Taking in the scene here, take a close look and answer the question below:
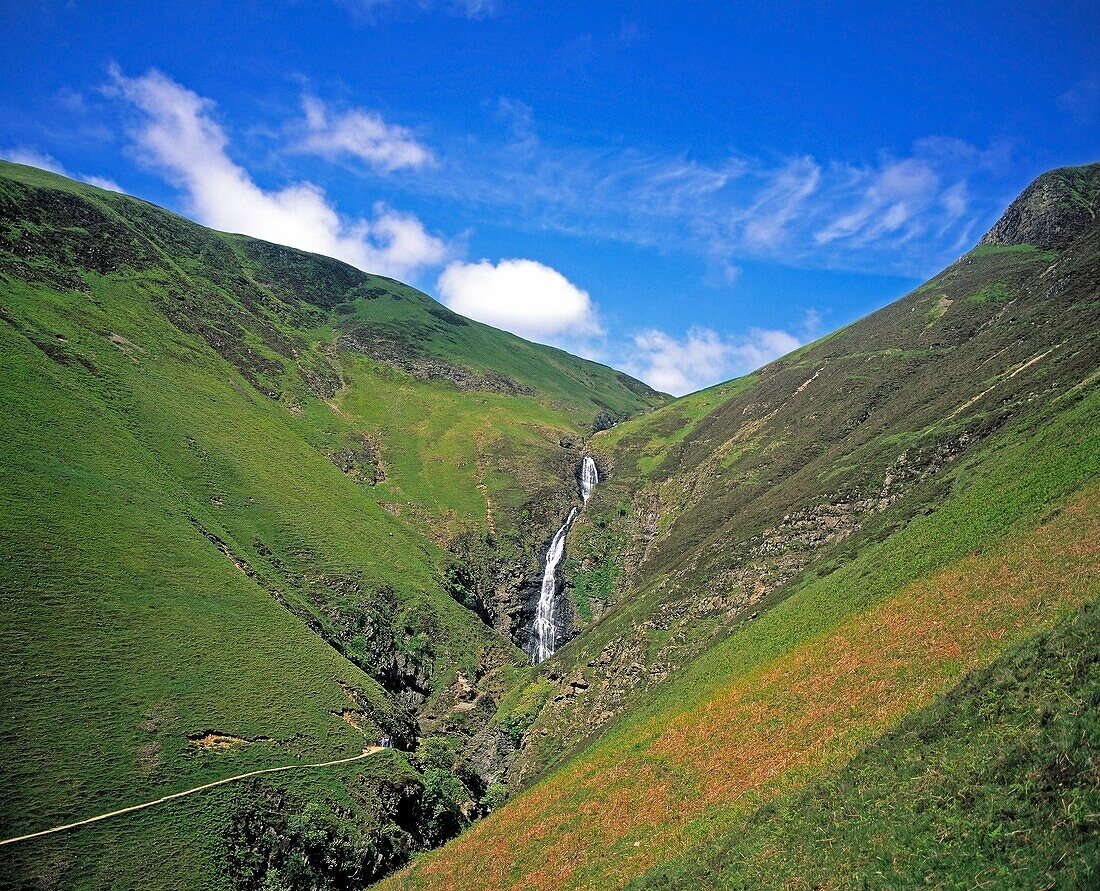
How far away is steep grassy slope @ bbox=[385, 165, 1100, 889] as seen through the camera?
21000 millimetres

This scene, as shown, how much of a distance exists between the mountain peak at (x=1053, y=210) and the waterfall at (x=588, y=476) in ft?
282

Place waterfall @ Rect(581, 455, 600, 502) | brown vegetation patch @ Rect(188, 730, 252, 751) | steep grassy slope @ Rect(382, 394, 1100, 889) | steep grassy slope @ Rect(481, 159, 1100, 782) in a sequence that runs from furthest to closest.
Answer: waterfall @ Rect(581, 455, 600, 502), steep grassy slope @ Rect(481, 159, 1100, 782), brown vegetation patch @ Rect(188, 730, 252, 751), steep grassy slope @ Rect(382, 394, 1100, 889)

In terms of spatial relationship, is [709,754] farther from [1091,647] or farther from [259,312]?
[259,312]

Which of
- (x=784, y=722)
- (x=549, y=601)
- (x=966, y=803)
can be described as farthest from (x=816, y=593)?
(x=549, y=601)

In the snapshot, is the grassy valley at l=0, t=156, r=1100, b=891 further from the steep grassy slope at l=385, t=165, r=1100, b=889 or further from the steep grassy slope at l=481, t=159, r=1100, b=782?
the steep grassy slope at l=481, t=159, r=1100, b=782

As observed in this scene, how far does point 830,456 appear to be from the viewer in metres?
62.6

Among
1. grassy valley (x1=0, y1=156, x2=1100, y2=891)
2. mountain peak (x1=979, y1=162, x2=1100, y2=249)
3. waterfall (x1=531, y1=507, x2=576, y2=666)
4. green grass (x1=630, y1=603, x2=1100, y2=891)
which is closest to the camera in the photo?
green grass (x1=630, y1=603, x2=1100, y2=891)

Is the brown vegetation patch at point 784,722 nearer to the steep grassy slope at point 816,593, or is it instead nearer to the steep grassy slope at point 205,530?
the steep grassy slope at point 816,593

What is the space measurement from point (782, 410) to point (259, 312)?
12180 centimetres

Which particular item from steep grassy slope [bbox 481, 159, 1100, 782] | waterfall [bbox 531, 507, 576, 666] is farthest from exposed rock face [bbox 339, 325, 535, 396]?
waterfall [bbox 531, 507, 576, 666]

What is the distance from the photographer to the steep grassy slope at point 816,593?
68.9 ft

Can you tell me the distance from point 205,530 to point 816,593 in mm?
58821

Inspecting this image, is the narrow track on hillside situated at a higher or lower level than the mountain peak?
lower

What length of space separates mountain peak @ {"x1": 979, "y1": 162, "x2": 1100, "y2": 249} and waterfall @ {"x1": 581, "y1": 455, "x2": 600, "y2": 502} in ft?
282
